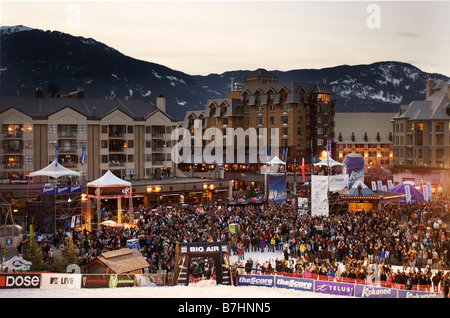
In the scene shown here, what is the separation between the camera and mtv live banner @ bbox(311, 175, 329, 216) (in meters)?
33.8

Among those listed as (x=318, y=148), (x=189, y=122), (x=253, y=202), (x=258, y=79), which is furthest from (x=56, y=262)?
(x=258, y=79)

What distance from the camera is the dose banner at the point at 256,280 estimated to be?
1955 centimetres

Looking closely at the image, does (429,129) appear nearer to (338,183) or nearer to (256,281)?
(338,183)

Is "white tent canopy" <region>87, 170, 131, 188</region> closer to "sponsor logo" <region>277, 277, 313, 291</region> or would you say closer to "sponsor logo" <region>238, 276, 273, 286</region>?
"sponsor logo" <region>238, 276, 273, 286</region>

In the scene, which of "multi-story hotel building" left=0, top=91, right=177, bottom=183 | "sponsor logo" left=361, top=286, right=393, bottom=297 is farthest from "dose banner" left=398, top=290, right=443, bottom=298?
"multi-story hotel building" left=0, top=91, right=177, bottom=183

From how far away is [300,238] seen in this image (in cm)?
2812

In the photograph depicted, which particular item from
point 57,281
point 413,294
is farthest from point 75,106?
point 413,294

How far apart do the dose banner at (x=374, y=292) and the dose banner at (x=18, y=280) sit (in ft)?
41.7

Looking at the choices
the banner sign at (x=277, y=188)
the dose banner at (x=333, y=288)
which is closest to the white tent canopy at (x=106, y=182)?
the banner sign at (x=277, y=188)

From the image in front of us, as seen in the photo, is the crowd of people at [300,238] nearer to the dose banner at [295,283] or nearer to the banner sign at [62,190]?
the dose banner at [295,283]

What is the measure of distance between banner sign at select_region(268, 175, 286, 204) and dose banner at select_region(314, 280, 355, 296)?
75.6ft

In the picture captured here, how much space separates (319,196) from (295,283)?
51.3 feet

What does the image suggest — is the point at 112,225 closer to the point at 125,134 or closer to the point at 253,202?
the point at 253,202

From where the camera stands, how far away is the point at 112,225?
3409cm
